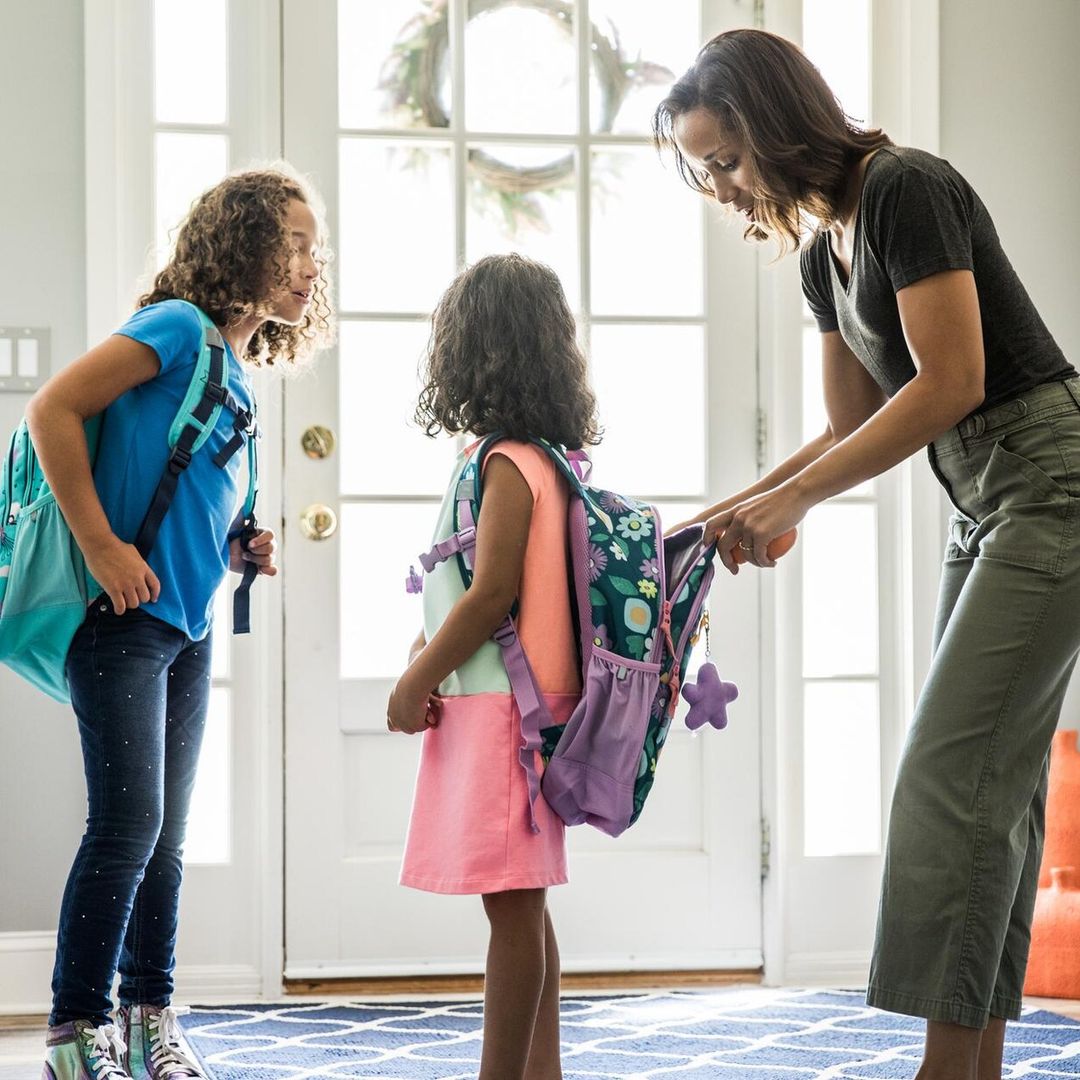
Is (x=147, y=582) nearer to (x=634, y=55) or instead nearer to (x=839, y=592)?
(x=839, y=592)

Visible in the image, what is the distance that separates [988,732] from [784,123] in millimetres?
684

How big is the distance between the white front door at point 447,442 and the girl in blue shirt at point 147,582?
58cm

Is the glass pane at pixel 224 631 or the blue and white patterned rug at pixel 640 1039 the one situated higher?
the glass pane at pixel 224 631

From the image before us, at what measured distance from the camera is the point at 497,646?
5.02ft

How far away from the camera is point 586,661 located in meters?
1.52

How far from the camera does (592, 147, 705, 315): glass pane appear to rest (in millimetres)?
2586

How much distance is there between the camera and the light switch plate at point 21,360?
236 cm

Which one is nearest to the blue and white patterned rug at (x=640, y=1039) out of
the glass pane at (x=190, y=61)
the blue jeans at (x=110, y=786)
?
the blue jeans at (x=110, y=786)

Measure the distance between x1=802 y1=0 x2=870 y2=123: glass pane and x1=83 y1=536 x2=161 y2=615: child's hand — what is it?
173 cm

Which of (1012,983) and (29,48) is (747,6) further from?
(1012,983)

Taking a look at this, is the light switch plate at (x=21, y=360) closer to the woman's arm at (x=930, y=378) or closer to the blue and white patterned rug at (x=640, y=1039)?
the blue and white patterned rug at (x=640, y=1039)

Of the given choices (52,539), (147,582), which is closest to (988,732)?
Answer: (147,582)

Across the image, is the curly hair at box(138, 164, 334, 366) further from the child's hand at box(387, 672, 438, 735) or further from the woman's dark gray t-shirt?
the woman's dark gray t-shirt

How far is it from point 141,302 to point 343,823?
1075 millimetres
